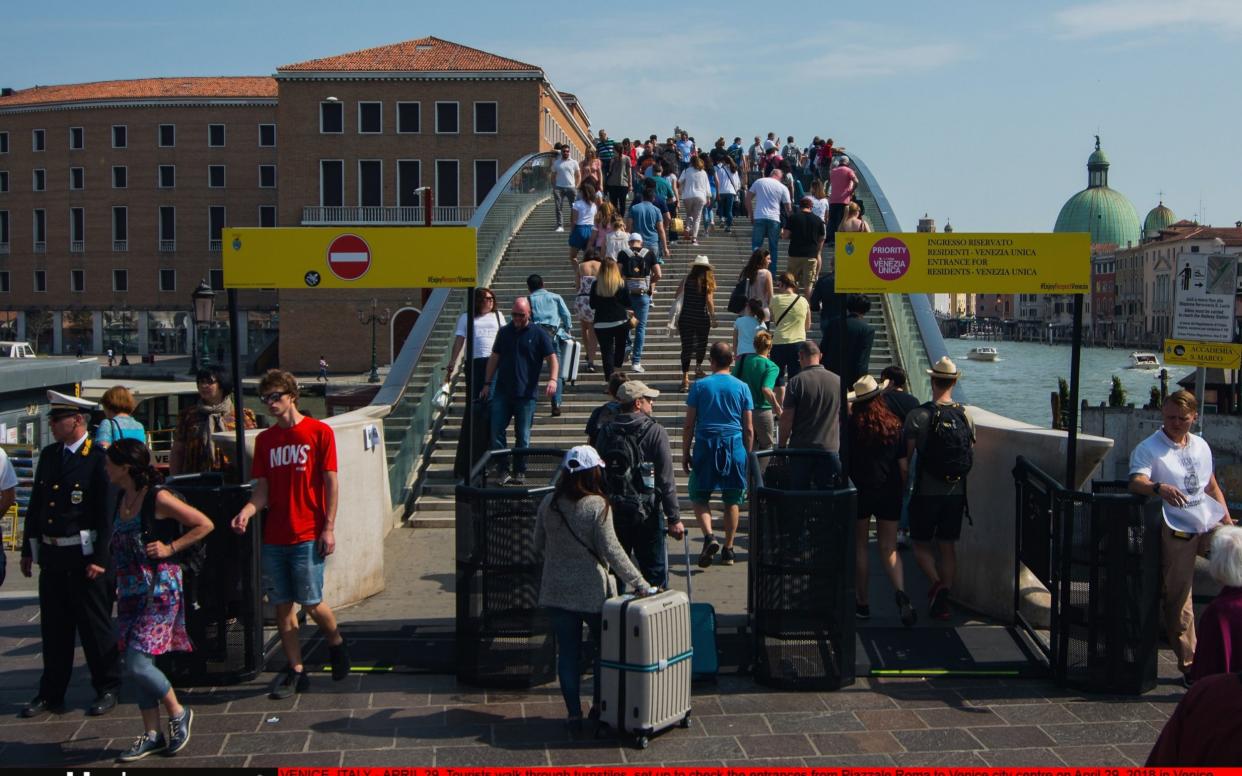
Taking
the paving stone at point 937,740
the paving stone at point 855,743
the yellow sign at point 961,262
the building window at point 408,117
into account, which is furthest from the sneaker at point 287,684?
the building window at point 408,117

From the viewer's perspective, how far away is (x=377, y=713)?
669 cm

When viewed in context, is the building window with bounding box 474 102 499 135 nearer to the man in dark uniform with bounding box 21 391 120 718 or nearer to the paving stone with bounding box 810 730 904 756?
the man in dark uniform with bounding box 21 391 120 718

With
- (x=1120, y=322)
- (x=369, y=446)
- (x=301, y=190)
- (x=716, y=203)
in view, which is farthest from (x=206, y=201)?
(x=1120, y=322)

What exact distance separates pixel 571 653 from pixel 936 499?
294 centimetres

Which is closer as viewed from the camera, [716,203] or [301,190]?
[716,203]

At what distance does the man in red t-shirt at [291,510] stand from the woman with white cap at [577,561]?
1.30 m

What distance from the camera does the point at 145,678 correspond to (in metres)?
6.08

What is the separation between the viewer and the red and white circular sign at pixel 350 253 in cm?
758

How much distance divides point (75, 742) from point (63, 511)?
117cm

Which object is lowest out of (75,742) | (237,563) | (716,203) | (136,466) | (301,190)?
(75,742)

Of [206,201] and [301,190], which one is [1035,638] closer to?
[301,190]

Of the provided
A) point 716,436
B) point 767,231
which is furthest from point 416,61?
point 716,436

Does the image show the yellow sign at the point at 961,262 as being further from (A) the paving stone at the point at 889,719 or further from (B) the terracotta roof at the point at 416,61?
(B) the terracotta roof at the point at 416,61

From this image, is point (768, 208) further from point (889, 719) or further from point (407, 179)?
point (407, 179)
